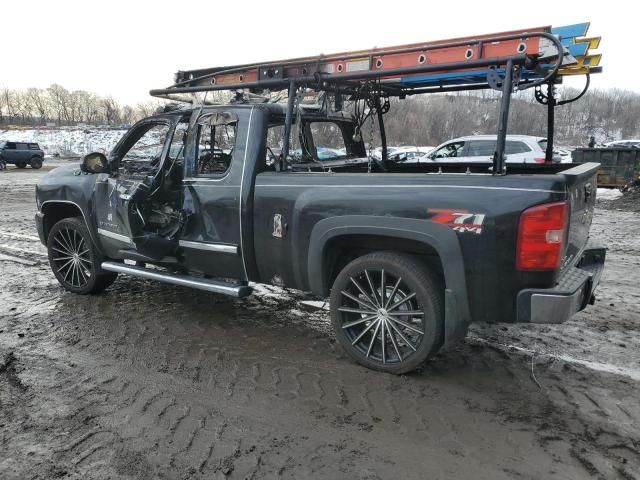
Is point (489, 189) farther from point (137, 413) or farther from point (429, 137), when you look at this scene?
point (429, 137)

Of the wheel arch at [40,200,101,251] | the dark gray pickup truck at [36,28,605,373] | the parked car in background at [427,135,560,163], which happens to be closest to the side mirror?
the dark gray pickup truck at [36,28,605,373]

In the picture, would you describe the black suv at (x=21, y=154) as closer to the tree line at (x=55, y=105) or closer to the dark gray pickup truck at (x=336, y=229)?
the dark gray pickup truck at (x=336, y=229)

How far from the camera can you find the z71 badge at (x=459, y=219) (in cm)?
311

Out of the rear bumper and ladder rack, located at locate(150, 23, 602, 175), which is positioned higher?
ladder rack, located at locate(150, 23, 602, 175)

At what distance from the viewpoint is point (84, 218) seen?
5.31 meters

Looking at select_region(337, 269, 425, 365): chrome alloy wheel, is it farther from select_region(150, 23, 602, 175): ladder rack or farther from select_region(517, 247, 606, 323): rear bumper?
select_region(150, 23, 602, 175): ladder rack

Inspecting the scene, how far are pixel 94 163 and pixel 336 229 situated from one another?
8.98 feet

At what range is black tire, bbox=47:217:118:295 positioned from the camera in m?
5.41

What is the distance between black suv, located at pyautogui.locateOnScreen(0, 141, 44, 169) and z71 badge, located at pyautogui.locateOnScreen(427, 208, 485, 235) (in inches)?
1288

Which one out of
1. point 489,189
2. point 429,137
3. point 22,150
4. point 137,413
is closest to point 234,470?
point 137,413

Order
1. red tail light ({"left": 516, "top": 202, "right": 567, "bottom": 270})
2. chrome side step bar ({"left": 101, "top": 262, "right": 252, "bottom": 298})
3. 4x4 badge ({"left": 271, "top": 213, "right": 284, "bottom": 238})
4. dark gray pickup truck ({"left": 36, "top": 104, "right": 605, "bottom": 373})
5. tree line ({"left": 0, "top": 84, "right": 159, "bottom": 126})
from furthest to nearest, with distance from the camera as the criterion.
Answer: tree line ({"left": 0, "top": 84, "right": 159, "bottom": 126}) → chrome side step bar ({"left": 101, "top": 262, "right": 252, "bottom": 298}) → 4x4 badge ({"left": 271, "top": 213, "right": 284, "bottom": 238}) → dark gray pickup truck ({"left": 36, "top": 104, "right": 605, "bottom": 373}) → red tail light ({"left": 516, "top": 202, "right": 567, "bottom": 270})

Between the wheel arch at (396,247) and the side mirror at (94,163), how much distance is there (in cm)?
249

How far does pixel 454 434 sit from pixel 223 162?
2933 millimetres

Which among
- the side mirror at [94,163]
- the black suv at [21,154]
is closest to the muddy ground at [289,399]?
the side mirror at [94,163]
